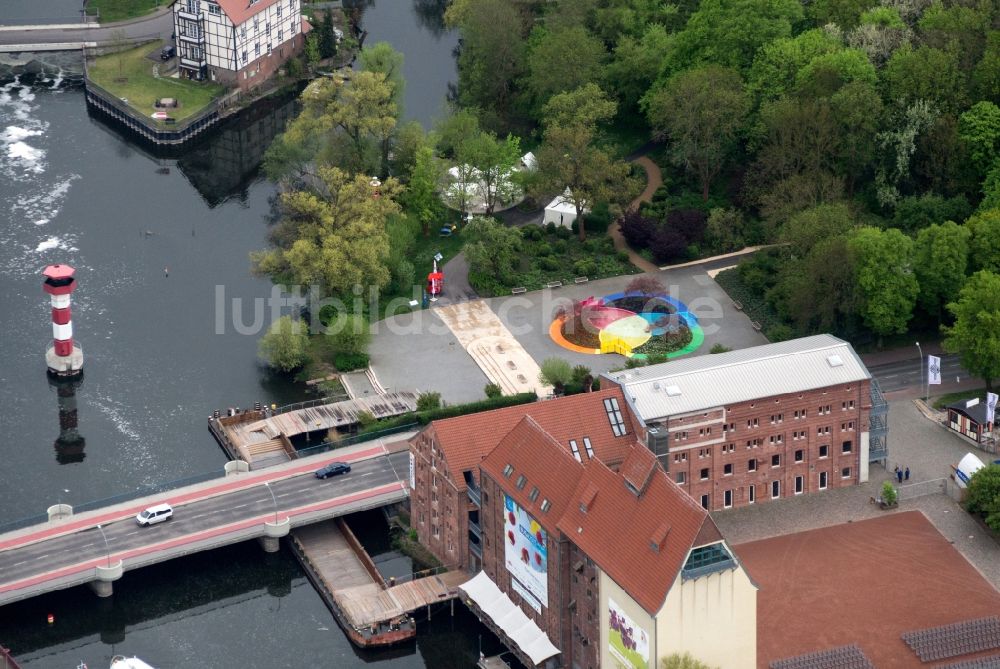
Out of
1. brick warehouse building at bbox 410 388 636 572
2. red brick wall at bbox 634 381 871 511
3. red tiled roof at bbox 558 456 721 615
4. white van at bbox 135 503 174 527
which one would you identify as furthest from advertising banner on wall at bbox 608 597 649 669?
white van at bbox 135 503 174 527

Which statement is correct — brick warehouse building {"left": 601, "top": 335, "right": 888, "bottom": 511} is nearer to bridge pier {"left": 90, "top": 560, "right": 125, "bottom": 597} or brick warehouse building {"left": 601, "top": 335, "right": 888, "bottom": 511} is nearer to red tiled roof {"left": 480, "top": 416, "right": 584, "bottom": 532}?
red tiled roof {"left": 480, "top": 416, "right": 584, "bottom": 532}

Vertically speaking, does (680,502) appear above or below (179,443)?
above

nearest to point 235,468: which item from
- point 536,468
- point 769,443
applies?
point 536,468

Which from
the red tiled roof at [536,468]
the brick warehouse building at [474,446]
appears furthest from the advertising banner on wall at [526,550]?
the brick warehouse building at [474,446]

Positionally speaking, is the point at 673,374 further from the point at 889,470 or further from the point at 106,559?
the point at 106,559

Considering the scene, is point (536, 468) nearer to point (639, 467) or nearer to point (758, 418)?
point (639, 467)

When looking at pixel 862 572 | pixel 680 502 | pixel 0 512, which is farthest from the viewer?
pixel 0 512

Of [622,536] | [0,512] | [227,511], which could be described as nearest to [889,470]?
[622,536]
